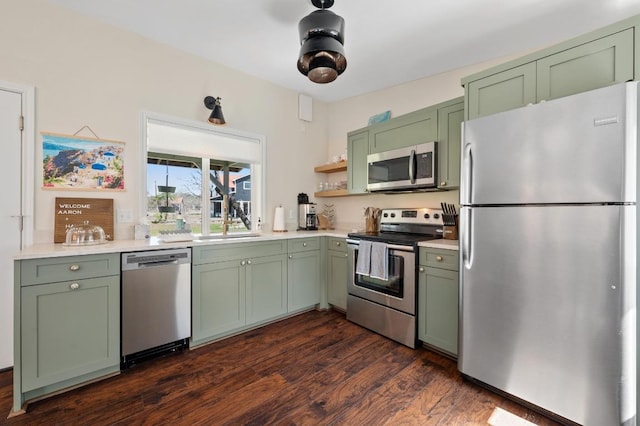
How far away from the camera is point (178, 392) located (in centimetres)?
189

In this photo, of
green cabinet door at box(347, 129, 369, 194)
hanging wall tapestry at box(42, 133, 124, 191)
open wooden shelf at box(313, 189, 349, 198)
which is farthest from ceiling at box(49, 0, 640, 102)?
open wooden shelf at box(313, 189, 349, 198)

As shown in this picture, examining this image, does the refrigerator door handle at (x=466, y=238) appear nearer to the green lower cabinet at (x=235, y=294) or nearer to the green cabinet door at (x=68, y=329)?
the green lower cabinet at (x=235, y=294)

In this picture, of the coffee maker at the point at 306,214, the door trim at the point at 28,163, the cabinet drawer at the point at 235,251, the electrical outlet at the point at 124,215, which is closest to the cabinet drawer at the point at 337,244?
the coffee maker at the point at 306,214

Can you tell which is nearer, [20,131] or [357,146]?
[20,131]

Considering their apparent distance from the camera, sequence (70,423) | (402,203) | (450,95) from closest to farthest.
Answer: (70,423) < (450,95) < (402,203)

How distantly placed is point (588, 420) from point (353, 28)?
3.00m

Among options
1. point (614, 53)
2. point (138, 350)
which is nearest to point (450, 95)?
point (614, 53)

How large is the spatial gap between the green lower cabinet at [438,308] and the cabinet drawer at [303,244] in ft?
4.18

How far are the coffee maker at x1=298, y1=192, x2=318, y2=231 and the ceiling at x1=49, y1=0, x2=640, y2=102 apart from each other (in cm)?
164

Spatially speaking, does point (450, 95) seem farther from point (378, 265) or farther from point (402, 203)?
point (378, 265)

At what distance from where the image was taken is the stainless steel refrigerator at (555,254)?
4.64 feet

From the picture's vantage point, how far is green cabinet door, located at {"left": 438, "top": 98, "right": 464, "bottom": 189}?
259 cm

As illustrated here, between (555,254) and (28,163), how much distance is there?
11.9ft

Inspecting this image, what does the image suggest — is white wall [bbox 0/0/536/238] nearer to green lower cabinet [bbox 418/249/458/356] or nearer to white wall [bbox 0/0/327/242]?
white wall [bbox 0/0/327/242]
